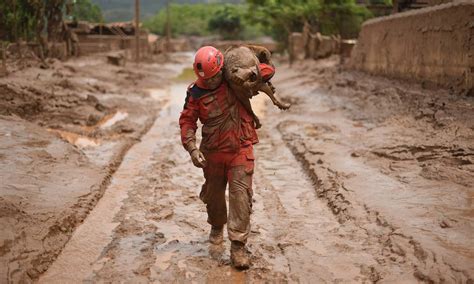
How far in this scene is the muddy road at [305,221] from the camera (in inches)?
145

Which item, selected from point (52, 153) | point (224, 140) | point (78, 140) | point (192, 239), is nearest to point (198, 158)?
point (224, 140)

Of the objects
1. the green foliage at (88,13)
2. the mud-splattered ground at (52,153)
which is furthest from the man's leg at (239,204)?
the green foliage at (88,13)

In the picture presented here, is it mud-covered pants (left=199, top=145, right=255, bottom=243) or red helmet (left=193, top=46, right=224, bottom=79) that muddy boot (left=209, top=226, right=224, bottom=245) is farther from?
red helmet (left=193, top=46, right=224, bottom=79)

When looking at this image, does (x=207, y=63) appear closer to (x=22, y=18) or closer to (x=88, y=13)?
(x=22, y=18)

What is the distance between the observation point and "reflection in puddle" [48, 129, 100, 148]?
802 cm

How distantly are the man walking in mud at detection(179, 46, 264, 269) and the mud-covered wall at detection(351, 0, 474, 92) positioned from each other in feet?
16.0

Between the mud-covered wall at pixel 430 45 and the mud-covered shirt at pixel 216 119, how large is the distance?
487 centimetres

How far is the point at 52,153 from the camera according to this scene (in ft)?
21.2

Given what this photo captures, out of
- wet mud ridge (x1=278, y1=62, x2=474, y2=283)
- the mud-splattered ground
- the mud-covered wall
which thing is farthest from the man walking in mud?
the mud-covered wall

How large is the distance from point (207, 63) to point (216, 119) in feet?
1.44

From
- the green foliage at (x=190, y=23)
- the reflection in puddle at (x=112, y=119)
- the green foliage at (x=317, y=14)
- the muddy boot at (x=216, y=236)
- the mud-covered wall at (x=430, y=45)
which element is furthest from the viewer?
the green foliage at (x=190, y=23)

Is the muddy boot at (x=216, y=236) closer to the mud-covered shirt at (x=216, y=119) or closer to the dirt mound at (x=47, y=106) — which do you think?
the mud-covered shirt at (x=216, y=119)

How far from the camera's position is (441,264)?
3.45 meters

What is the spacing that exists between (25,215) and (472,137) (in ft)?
16.3
